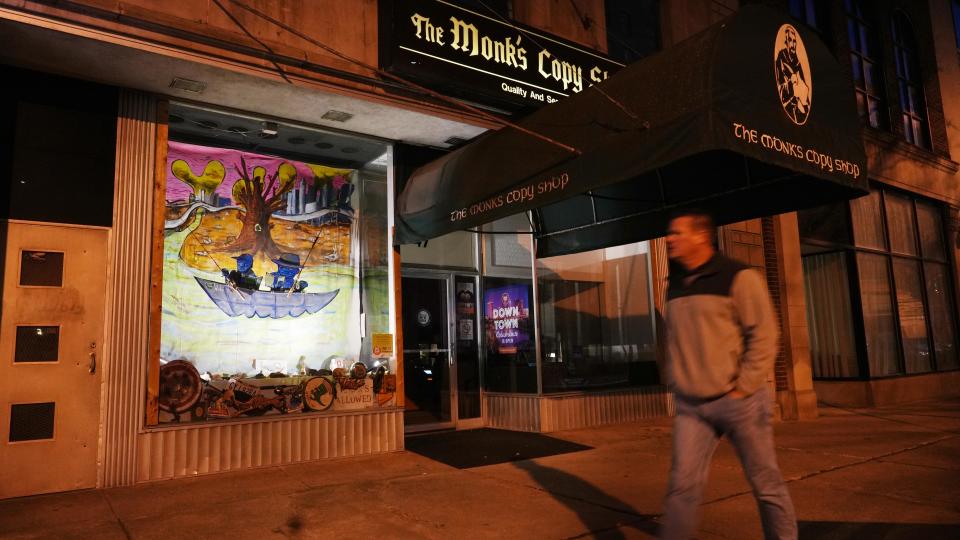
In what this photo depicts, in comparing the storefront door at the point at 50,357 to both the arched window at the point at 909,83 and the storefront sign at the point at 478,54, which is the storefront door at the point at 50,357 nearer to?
the storefront sign at the point at 478,54

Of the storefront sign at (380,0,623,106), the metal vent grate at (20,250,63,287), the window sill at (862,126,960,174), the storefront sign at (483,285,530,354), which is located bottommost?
the storefront sign at (483,285,530,354)

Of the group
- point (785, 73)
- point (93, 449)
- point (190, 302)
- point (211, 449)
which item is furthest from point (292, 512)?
point (785, 73)

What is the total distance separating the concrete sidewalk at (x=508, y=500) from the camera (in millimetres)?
4594

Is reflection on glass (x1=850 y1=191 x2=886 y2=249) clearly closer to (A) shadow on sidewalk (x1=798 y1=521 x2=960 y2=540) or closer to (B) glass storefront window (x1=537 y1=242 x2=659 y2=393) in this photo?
(B) glass storefront window (x1=537 y1=242 x2=659 y2=393)

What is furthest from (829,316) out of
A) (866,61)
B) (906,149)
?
(866,61)

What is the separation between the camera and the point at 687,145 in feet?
15.9

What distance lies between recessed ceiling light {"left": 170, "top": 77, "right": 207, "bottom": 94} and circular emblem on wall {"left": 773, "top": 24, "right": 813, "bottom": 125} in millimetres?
5397

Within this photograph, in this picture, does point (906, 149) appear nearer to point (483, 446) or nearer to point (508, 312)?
point (508, 312)

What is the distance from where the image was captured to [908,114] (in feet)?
49.3

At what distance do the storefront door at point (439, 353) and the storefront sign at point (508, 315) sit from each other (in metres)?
0.27

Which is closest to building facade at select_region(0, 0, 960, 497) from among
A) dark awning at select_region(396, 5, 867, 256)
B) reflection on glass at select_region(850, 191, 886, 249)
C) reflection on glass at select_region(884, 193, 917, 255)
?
dark awning at select_region(396, 5, 867, 256)

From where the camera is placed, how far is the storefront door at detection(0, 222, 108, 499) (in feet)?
18.7

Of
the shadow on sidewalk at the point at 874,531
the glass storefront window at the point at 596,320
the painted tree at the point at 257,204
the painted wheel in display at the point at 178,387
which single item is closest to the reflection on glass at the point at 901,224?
the glass storefront window at the point at 596,320

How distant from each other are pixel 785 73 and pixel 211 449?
21.0ft
